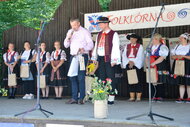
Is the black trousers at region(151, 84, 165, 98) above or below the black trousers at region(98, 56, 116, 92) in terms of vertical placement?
below

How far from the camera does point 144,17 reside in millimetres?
8188

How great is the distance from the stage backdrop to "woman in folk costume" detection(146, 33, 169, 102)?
0.86m

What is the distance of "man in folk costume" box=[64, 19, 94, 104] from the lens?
6977mm

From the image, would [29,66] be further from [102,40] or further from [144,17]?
[144,17]

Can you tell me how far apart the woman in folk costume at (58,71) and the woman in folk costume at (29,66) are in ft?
2.23

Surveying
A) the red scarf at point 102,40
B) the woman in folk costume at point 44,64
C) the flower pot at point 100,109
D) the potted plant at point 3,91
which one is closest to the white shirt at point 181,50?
the red scarf at point 102,40

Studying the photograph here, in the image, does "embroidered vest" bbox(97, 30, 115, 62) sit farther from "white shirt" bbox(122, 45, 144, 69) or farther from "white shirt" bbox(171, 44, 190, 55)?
"white shirt" bbox(171, 44, 190, 55)

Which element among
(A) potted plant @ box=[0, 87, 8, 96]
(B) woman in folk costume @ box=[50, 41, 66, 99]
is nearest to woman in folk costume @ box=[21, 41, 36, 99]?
(B) woman in folk costume @ box=[50, 41, 66, 99]

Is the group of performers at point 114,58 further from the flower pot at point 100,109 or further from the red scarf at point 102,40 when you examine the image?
the flower pot at point 100,109

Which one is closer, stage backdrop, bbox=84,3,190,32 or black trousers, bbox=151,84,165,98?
black trousers, bbox=151,84,165,98

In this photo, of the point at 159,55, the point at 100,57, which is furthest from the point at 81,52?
the point at 159,55

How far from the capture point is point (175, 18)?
7.86 meters

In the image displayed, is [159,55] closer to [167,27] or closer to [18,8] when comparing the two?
Result: [167,27]

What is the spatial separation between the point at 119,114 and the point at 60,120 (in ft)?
3.20
